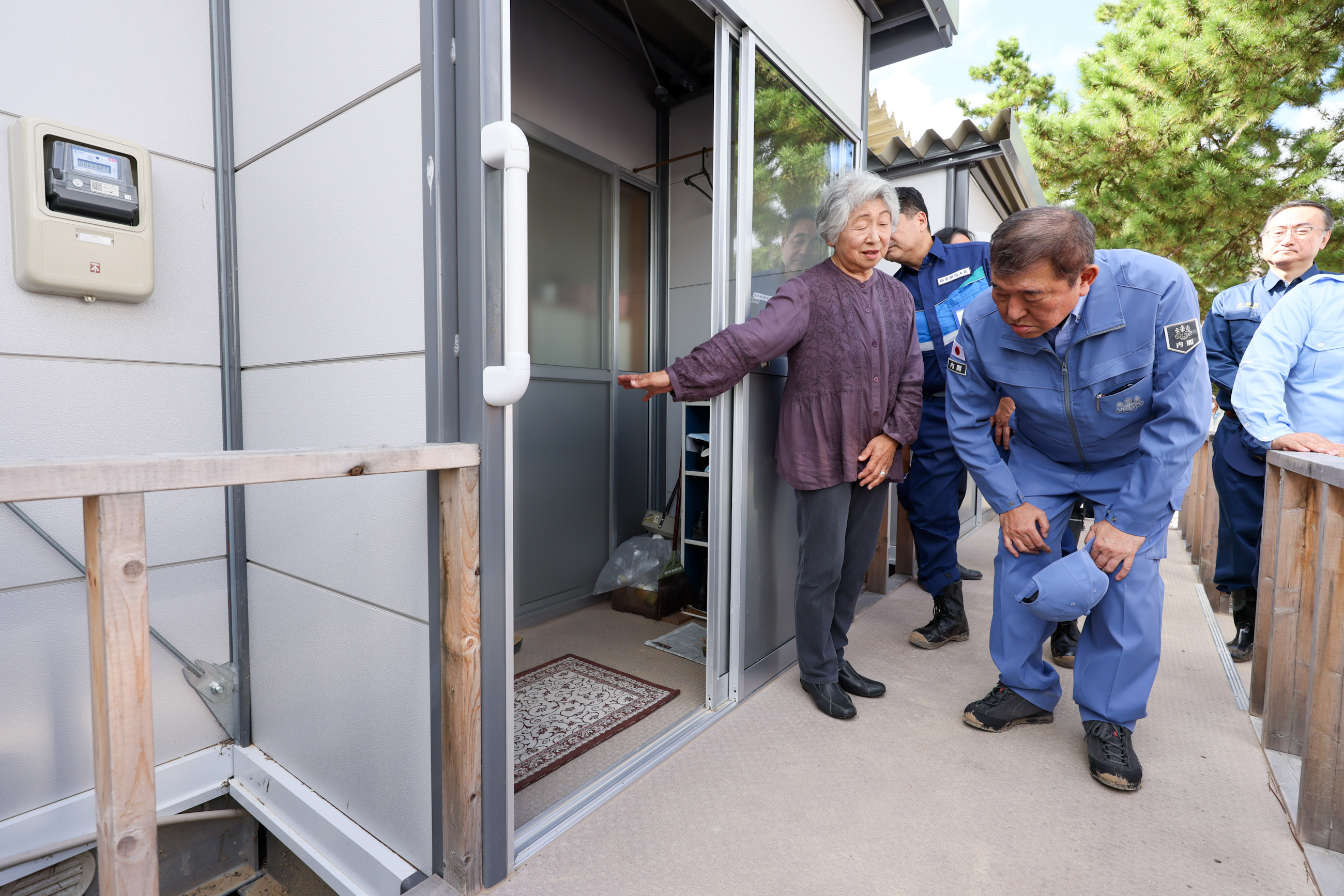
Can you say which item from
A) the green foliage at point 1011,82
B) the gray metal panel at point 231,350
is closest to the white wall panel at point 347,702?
the gray metal panel at point 231,350

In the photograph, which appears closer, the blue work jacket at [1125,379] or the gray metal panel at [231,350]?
the blue work jacket at [1125,379]

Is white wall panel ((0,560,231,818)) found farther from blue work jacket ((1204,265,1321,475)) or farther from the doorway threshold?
blue work jacket ((1204,265,1321,475))

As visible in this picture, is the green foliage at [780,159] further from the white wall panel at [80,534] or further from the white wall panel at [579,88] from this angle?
the white wall panel at [80,534]

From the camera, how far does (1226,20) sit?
5309 millimetres

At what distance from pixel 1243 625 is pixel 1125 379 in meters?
1.61

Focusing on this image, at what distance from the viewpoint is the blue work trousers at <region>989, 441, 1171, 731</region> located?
1658mm

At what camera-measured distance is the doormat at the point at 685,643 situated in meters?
2.60

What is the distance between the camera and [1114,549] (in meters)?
1.62

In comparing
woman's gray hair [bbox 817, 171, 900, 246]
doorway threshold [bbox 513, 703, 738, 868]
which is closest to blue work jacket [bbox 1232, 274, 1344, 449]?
woman's gray hair [bbox 817, 171, 900, 246]

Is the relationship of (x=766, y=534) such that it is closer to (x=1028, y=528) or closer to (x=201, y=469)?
(x=1028, y=528)

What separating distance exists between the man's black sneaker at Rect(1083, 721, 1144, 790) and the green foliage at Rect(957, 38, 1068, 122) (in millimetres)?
11107

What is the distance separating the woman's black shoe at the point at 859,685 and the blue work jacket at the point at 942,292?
1.14 metres

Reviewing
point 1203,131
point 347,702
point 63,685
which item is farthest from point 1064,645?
point 1203,131

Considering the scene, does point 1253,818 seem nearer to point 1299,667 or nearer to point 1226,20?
point 1299,667
